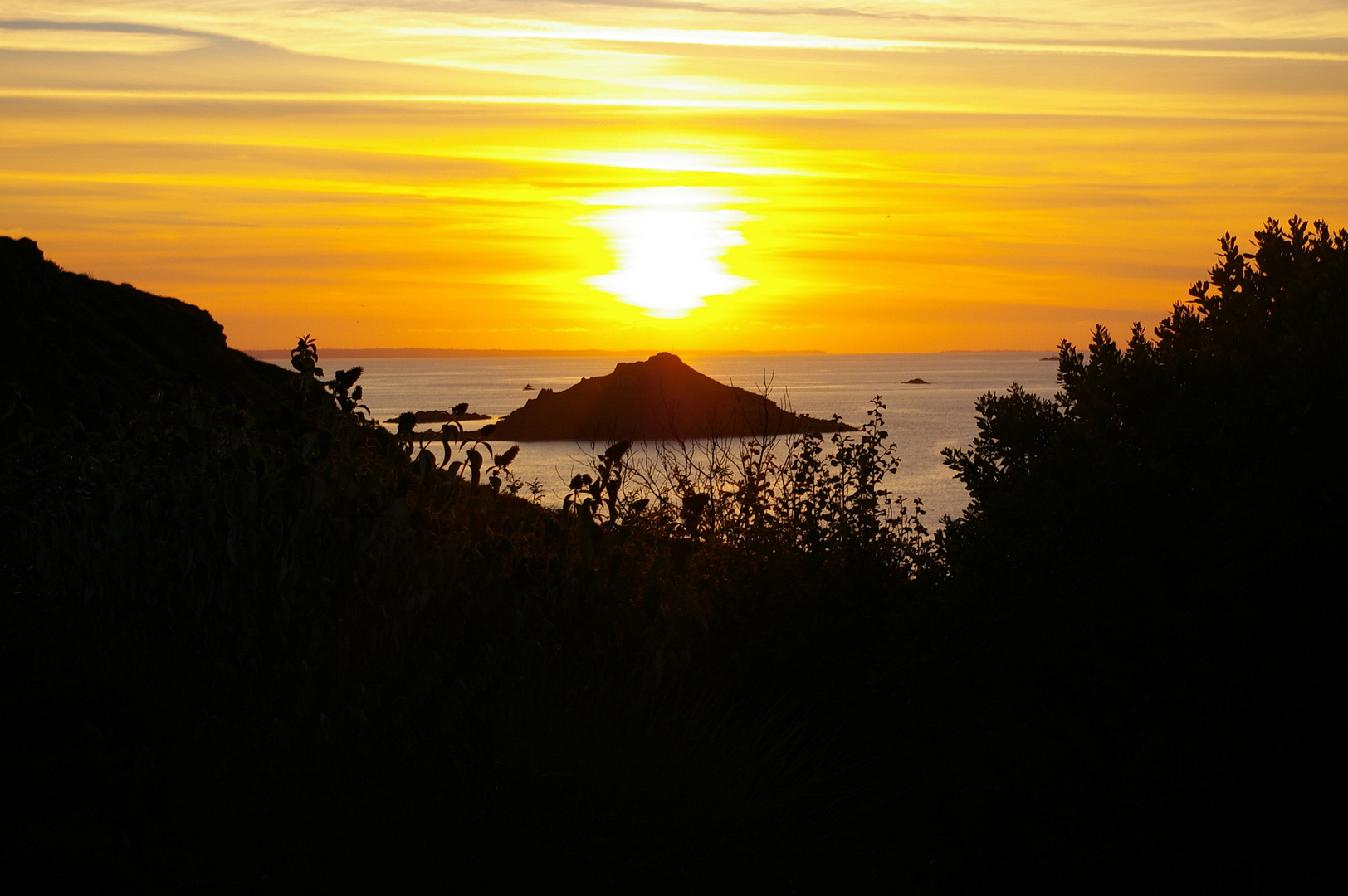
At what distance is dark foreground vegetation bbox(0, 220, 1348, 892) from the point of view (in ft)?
15.5

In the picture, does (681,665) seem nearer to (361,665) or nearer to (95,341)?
(361,665)

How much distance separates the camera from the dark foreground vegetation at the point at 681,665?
15.5ft

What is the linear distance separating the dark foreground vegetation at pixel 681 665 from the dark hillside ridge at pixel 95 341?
15.5 m

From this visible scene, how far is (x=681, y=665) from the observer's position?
19.6 feet

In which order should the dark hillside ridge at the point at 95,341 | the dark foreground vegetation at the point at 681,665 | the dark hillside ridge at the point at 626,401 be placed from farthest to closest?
the dark hillside ridge at the point at 626,401, the dark hillside ridge at the point at 95,341, the dark foreground vegetation at the point at 681,665

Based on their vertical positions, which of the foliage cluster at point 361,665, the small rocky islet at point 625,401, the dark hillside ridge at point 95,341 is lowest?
the foliage cluster at point 361,665

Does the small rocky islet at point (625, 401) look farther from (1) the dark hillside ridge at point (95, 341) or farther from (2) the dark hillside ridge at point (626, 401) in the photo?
(1) the dark hillside ridge at point (95, 341)

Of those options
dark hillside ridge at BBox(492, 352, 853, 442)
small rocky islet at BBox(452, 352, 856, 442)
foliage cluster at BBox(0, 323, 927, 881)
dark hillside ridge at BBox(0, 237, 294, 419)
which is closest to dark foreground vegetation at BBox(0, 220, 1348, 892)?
foliage cluster at BBox(0, 323, 927, 881)

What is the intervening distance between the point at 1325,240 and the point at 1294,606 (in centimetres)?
210

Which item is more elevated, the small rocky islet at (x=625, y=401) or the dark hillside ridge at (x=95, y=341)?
the small rocky islet at (x=625, y=401)

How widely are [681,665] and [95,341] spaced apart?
36.6 metres

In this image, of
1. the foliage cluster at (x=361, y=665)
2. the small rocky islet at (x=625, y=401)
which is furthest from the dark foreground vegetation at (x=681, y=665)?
the small rocky islet at (x=625, y=401)

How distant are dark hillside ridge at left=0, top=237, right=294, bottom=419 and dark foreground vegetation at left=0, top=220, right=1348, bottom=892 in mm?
15544

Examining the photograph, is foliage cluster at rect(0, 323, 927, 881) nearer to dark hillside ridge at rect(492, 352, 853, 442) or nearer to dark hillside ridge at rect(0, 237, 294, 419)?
dark hillside ridge at rect(0, 237, 294, 419)
